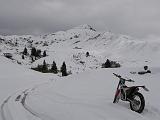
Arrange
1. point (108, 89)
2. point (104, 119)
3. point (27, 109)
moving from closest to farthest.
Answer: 1. point (104, 119)
2. point (27, 109)
3. point (108, 89)

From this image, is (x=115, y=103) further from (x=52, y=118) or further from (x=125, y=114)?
(x=52, y=118)

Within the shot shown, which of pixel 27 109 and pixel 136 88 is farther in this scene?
pixel 27 109

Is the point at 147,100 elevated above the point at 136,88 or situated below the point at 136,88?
below

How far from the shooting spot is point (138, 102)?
11023mm

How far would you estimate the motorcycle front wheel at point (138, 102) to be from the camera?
10.7 metres

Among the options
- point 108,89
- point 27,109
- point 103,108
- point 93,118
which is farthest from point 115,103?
point 108,89

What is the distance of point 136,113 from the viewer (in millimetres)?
10578

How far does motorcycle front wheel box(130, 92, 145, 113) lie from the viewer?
10719mm

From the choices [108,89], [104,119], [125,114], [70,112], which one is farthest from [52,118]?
[108,89]

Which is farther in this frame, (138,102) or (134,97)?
(134,97)

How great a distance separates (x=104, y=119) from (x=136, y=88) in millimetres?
2145

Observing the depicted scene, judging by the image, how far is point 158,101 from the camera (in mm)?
12508

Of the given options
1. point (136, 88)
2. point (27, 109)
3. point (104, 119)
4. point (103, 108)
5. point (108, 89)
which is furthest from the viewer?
point (108, 89)

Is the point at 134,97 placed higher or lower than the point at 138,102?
higher
